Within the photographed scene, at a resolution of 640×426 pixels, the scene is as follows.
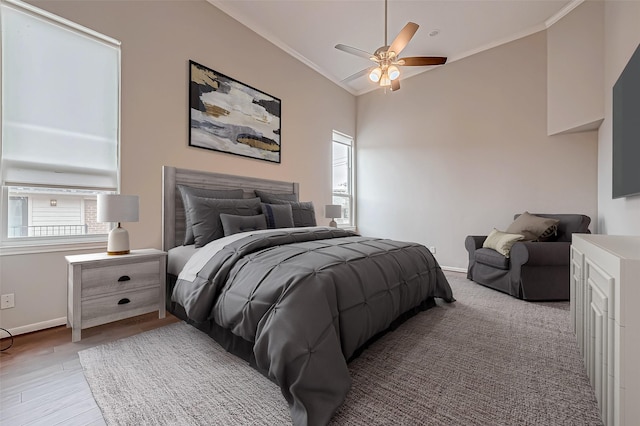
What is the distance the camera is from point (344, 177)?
5.48 metres

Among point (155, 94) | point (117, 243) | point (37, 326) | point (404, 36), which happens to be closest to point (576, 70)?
point (404, 36)

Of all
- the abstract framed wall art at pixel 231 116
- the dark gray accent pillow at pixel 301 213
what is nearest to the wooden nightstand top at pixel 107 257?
the abstract framed wall art at pixel 231 116

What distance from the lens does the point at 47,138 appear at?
217 cm

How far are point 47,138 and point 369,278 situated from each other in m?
2.75

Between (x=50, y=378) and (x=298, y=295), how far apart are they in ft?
5.08

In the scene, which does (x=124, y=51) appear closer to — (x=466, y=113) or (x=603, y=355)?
(x=603, y=355)

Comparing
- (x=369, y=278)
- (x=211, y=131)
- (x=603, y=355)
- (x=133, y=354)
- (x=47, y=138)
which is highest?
(x=211, y=131)

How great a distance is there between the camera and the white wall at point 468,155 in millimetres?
3549

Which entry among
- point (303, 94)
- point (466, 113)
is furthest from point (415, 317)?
point (303, 94)

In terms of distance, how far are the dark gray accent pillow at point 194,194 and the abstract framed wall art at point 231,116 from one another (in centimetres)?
55

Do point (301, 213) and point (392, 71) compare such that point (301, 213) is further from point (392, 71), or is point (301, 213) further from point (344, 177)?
point (344, 177)

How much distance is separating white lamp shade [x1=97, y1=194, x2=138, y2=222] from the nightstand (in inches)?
11.9

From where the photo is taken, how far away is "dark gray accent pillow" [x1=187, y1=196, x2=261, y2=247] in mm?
2568

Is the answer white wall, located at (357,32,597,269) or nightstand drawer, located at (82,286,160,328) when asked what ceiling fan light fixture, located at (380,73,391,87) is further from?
nightstand drawer, located at (82,286,160,328)
